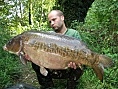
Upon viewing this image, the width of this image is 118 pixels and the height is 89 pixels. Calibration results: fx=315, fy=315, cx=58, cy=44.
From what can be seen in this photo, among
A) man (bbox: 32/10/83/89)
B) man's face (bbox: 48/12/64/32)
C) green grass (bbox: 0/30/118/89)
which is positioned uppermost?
man's face (bbox: 48/12/64/32)

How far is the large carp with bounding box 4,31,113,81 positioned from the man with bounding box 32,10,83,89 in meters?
0.15

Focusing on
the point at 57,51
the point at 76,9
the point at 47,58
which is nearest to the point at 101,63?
the point at 57,51

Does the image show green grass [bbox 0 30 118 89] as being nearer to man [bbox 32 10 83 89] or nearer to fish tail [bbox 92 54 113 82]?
man [bbox 32 10 83 89]

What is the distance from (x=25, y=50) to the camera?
377 cm

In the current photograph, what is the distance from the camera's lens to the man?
4105mm

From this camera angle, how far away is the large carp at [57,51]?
359cm

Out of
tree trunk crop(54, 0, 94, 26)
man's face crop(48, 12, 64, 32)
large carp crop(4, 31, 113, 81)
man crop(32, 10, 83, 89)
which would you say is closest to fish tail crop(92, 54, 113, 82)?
large carp crop(4, 31, 113, 81)

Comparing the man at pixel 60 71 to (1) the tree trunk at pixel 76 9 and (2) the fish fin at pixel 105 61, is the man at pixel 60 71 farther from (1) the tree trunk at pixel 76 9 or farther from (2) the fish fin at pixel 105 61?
(1) the tree trunk at pixel 76 9

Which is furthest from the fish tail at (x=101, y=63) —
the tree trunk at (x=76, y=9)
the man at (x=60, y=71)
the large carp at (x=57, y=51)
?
the tree trunk at (x=76, y=9)

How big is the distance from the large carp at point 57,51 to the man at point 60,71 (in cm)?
15

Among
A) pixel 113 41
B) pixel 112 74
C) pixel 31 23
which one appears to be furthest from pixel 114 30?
pixel 31 23

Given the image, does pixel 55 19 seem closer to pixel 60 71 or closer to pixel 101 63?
pixel 60 71

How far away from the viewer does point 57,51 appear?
364 centimetres

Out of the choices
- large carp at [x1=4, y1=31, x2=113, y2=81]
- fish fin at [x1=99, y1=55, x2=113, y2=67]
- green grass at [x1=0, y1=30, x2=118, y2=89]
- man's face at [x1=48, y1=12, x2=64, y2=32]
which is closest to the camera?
fish fin at [x1=99, y1=55, x2=113, y2=67]
